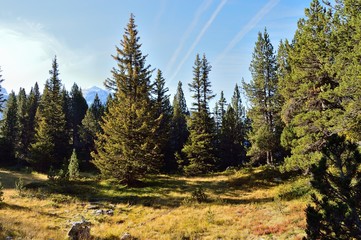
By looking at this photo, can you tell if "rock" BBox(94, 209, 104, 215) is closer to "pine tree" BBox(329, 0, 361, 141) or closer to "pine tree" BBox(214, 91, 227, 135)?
"pine tree" BBox(329, 0, 361, 141)

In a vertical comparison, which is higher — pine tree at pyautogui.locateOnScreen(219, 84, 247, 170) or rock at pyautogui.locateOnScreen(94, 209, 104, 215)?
pine tree at pyautogui.locateOnScreen(219, 84, 247, 170)

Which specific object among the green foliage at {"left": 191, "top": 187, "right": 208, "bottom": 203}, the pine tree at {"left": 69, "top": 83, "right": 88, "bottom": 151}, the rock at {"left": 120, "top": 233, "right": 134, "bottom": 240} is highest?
the pine tree at {"left": 69, "top": 83, "right": 88, "bottom": 151}

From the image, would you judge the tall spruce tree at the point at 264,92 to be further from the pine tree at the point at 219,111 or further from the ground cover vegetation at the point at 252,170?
the pine tree at the point at 219,111

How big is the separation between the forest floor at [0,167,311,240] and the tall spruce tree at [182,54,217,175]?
7.54 metres

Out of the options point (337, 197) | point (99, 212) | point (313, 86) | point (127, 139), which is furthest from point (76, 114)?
point (337, 197)

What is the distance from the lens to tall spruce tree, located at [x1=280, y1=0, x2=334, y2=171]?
54.7 ft

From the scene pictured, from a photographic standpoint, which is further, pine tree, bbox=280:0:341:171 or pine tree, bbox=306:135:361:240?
pine tree, bbox=280:0:341:171

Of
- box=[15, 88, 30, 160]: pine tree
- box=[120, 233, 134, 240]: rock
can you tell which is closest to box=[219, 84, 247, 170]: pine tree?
box=[120, 233, 134, 240]: rock

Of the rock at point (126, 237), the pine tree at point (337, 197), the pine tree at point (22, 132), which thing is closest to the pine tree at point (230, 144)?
the rock at point (126, 237)

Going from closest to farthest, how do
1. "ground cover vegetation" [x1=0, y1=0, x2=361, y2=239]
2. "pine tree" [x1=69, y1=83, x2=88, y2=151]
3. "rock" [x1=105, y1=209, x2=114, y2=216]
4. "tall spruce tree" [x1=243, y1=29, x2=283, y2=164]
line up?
"ground cover vegetation" [x1=0, y1=0, x2=361, y2=239] < "rock" [x1=105, y1=209, x2=114, y2=216] < "tall spruce tree" [x1=243, y1=29, x2=283, y2=164] < "pine tree" [x1=69, y1=83, x2=88, y2=151]

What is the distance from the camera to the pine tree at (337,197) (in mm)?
6516

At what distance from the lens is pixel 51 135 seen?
149 ft

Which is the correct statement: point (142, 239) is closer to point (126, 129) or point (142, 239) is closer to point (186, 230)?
point (186, 230)

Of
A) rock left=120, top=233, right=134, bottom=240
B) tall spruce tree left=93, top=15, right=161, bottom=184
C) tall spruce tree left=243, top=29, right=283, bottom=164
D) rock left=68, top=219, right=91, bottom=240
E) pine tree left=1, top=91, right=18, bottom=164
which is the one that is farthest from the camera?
pine tree left=1, top=91, right=18, bottom=164
